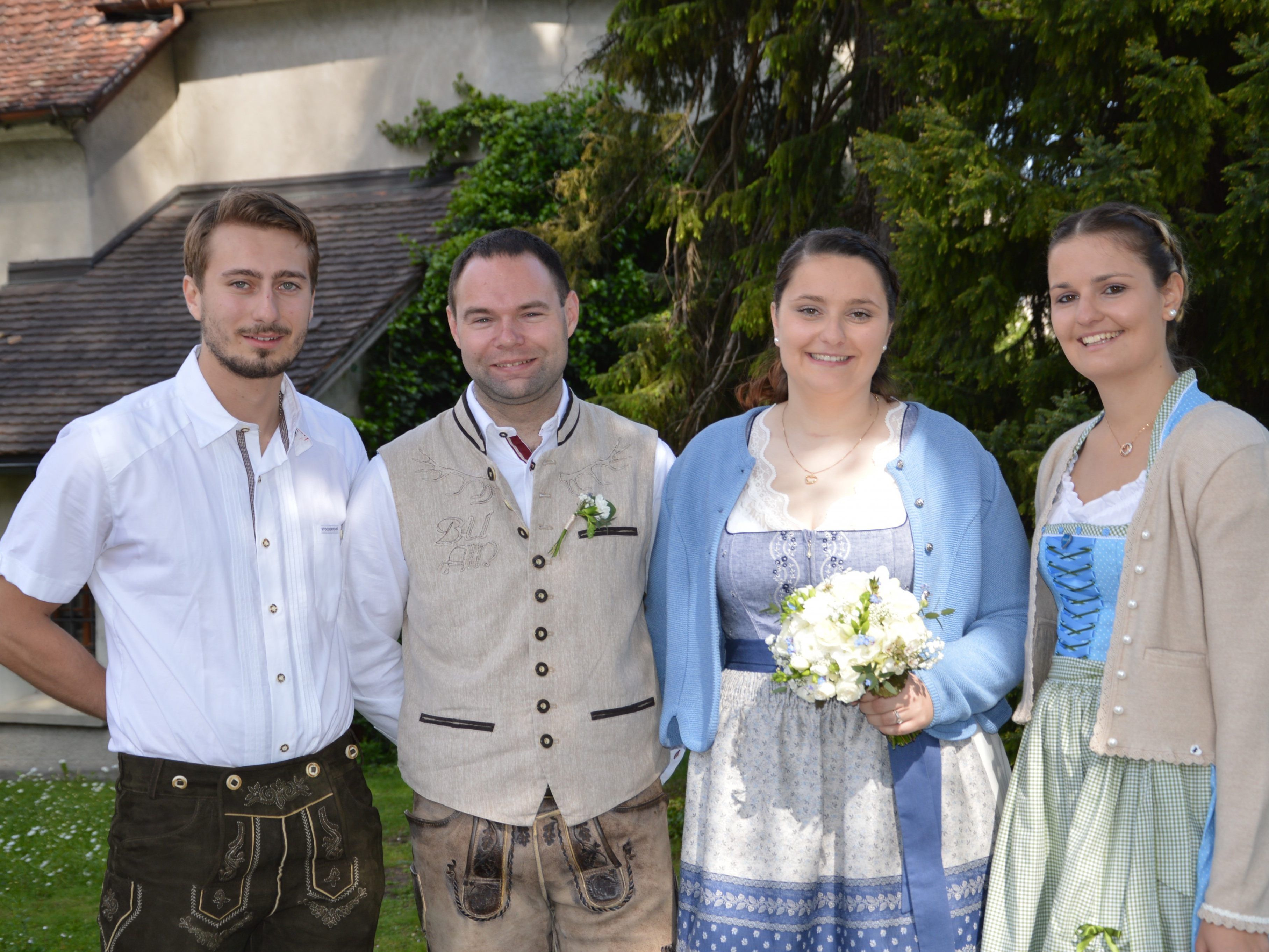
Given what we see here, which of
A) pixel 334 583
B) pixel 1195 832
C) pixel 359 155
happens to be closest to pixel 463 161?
pixel 359 155

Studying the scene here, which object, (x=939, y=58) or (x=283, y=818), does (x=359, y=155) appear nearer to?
(x=939, y=58)

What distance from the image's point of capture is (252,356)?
321cm

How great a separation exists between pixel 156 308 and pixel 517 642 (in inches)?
383

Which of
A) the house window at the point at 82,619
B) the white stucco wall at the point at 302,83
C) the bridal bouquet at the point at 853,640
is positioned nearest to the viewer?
the bridal bouquet at the point at 853,640

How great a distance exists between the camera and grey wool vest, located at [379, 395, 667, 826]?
3.19 meters

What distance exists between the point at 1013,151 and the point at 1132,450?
313 centimetres

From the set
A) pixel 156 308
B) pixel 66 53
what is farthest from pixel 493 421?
pixel 66 53

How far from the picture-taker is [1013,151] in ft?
18.6

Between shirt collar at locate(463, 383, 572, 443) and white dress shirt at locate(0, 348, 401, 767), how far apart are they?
0.57 meters

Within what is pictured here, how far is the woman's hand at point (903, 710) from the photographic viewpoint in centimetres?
284

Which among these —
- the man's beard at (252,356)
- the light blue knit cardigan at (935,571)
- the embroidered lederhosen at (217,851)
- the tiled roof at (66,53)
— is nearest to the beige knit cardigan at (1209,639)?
the light blue knit cardigan at (935,571)

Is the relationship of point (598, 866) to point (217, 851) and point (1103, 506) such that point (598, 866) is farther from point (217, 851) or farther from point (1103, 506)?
point (1103, 506)

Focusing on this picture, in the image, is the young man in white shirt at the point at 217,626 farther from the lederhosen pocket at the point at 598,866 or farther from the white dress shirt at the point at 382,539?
the lederhosen pocket at the point at 598,866

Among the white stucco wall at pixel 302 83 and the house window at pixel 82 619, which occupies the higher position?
the white stucco wall at pixel 302 83
